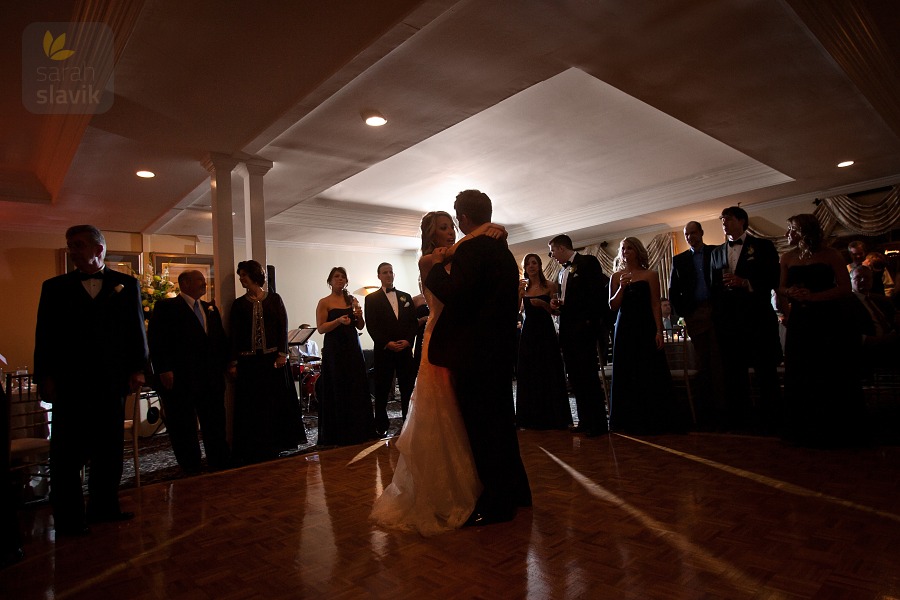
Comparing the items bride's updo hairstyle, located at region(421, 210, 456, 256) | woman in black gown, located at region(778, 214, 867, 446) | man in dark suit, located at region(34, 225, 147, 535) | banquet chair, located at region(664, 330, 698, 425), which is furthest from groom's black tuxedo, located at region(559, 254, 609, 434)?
man in dark suit, located at region(34, 225, 147, 535)

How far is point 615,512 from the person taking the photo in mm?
2402

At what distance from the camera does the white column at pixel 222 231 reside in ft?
15.8

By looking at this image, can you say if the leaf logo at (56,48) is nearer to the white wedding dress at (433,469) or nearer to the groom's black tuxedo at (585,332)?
the white wedding dress at (433,469)

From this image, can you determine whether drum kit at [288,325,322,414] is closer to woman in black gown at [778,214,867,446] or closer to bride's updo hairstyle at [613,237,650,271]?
bride's updo hairstyle at [613,237,650,271]

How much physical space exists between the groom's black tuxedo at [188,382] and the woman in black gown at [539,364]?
2.55 m

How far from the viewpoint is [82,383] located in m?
2.69

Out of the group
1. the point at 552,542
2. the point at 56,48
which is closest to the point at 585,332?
the point at 552,542

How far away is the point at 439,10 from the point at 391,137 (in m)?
2.06

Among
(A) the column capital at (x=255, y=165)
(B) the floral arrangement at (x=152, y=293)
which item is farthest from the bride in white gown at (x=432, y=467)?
(B) the floral arrangement at (x=152, y=293)

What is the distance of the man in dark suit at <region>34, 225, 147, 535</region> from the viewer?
2596 millimetres

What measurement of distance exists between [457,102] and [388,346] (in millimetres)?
2267

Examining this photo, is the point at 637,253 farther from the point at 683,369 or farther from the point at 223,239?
the point at 223,239

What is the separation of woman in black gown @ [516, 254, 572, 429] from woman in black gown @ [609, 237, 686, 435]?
0.53 meters

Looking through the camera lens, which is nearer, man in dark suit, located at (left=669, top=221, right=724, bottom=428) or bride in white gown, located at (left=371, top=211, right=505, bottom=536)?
bride in white gown, located at (left=371, top=211, right=505, bottom=536)
